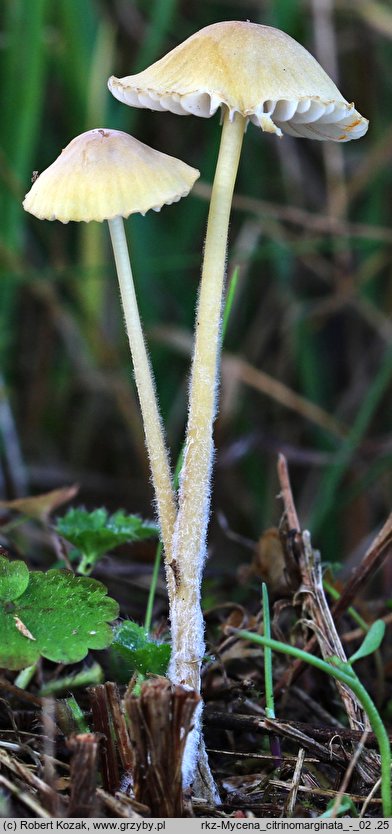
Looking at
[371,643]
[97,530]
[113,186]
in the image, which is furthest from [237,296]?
[371,643]

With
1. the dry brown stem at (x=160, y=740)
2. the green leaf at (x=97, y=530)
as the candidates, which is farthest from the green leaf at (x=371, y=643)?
the green leaf at (x=97, y=530)

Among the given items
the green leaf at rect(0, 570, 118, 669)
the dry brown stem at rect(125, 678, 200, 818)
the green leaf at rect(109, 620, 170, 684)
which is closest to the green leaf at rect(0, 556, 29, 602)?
the green leaf at rect(0, 570, 118, 669)

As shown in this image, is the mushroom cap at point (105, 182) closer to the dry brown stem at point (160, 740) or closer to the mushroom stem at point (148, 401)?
the mushroom stem at point (148, 401)

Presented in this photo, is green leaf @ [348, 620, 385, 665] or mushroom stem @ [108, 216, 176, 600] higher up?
mushroom stem @ [108, 216, 176, 600]

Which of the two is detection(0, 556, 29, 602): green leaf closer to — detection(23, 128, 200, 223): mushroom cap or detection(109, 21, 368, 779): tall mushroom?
detection(109, 21, 368, 779): tall mushroom

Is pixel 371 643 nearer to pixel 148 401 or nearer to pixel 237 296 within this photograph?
pixel 148 401

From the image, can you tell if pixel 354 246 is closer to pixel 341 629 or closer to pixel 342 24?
pixel 342 24
